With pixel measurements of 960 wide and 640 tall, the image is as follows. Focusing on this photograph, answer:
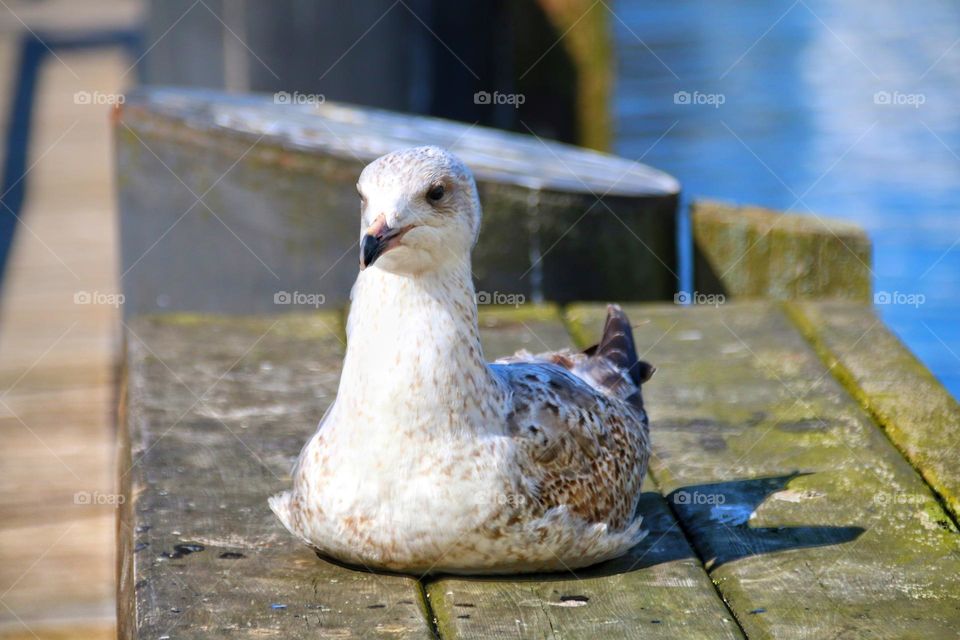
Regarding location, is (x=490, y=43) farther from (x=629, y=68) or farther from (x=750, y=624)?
(x=750, y=624)

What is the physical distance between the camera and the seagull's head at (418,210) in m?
3.43

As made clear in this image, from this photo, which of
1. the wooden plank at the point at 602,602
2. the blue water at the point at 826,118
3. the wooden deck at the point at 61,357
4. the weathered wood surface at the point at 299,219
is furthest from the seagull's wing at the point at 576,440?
the blue water at the point at 826,118

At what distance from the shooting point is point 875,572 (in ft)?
12.4

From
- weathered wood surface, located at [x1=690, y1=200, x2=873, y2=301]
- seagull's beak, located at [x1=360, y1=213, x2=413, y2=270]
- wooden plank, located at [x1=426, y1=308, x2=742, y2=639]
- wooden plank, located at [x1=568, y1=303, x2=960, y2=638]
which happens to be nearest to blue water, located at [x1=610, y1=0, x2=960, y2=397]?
weathered wood surface, located at [x1=690, y1=200, x2=873, y2=301]

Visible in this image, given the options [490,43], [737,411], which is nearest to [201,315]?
[737,411]

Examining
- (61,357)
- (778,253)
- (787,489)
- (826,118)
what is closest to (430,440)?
(787,489)

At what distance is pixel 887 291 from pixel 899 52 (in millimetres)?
5631

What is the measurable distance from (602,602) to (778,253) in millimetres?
2885

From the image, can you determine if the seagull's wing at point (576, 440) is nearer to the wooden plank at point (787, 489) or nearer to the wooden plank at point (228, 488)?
the wooden plank at point (787, 489)

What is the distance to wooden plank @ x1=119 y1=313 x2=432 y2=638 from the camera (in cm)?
355

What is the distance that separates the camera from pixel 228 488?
4.33 metres

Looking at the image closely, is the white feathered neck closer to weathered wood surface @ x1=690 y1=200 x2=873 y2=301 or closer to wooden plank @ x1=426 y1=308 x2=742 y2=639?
wooden plank @ x1=426 y1=308 x2=742 y2=639

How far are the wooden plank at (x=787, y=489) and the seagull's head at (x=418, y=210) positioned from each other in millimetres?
1063

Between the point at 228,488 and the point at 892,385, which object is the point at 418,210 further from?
the point at 892,385
